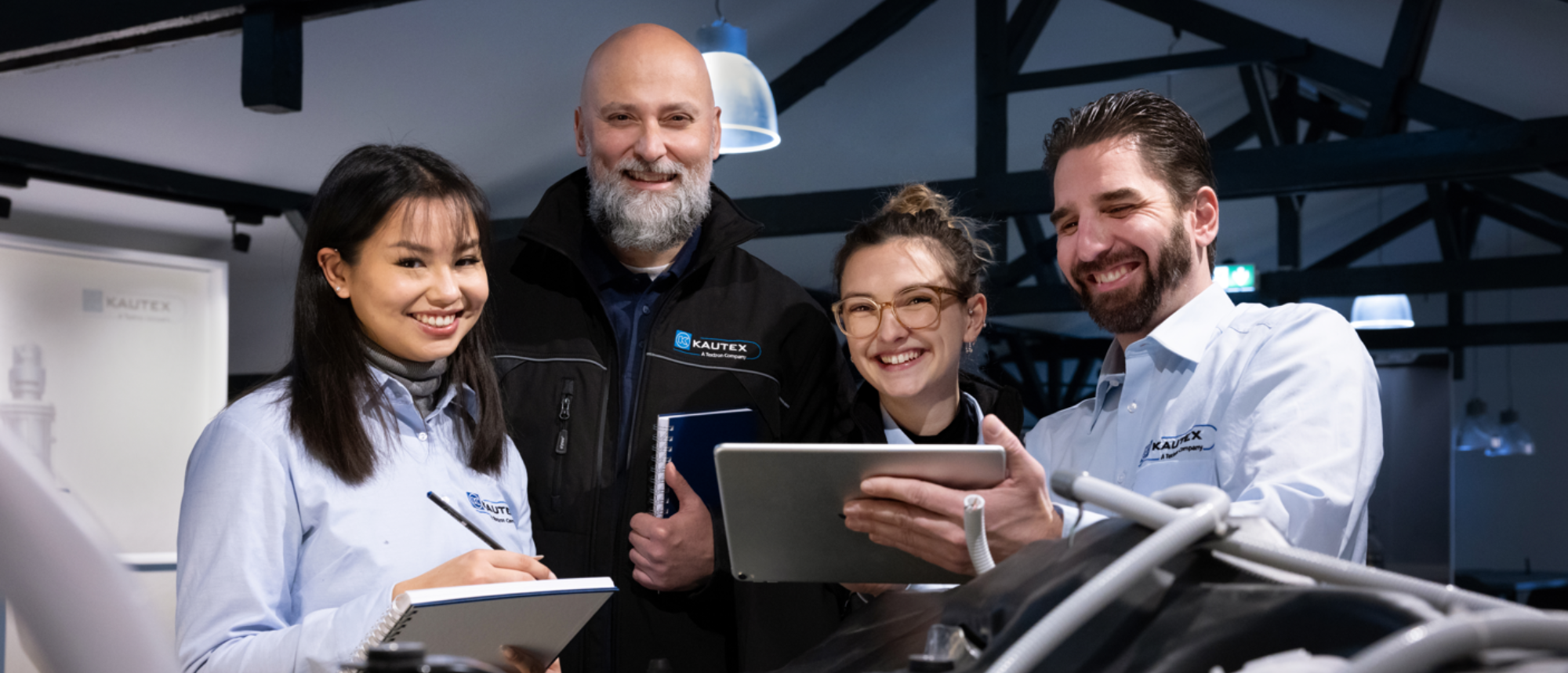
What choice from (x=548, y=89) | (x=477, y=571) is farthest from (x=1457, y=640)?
(x=548, y=89)

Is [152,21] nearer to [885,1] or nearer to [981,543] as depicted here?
[981,543]

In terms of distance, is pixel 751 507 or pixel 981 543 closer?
pixel 981 543

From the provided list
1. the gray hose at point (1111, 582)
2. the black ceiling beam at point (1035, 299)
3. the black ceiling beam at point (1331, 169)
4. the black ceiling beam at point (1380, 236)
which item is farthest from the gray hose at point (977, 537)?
the black ceiling beam at point (1380, 236)

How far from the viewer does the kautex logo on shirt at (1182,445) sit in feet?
5.57

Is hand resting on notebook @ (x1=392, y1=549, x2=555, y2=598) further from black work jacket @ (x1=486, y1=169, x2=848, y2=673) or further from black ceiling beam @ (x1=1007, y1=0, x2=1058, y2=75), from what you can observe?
black ceiling beam @ (x1=1007, y1=0, x2=1058, y2=75)

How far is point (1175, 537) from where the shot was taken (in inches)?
31.6

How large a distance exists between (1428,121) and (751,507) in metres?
7.21

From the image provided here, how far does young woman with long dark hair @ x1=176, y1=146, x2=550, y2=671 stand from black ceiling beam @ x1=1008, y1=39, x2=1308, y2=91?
6.15 m

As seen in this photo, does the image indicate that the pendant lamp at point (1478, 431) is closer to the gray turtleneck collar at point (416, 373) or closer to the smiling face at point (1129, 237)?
the smiling face at point (1129, 237)

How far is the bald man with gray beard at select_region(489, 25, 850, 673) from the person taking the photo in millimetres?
2055

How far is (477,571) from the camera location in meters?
1.42

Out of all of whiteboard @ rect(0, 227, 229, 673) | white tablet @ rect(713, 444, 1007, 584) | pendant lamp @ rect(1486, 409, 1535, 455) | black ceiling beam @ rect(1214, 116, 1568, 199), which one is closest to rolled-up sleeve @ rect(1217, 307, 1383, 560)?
white tablet @ rect(713, 444, 1007, 584)

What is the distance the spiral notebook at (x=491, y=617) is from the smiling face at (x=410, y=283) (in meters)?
0.49

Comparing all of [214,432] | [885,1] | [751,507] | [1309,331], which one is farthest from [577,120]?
[885,1]
